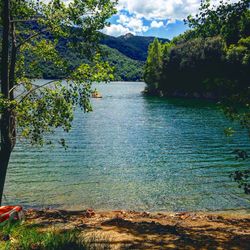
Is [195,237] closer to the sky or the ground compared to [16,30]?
closer to the ground

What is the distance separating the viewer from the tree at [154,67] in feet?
459

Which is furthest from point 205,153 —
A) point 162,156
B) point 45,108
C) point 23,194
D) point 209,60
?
point 209,60

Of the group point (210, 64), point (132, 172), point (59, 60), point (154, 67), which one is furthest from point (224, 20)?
point (154, 67)

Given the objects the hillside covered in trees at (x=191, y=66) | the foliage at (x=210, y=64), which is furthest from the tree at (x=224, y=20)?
the hillside covered in trees at (x=191, y=66)

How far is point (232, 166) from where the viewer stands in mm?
31547

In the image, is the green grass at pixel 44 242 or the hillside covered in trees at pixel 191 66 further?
the hillside covered in trees at pixel 191 66

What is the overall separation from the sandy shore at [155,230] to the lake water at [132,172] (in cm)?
427

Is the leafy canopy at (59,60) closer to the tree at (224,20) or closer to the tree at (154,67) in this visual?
the tree at (224,20)

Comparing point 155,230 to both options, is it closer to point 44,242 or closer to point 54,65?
point 44,242

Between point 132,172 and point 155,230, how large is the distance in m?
16.6

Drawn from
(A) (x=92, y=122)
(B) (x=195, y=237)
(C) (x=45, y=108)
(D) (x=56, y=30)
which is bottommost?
(A) (x=92, y=122)

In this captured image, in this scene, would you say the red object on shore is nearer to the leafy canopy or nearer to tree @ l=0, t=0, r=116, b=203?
tree @ l=0, t=0, r=116, b=203

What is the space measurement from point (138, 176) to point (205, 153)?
11034 millimetres

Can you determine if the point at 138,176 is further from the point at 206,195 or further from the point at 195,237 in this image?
the point at 195,237
